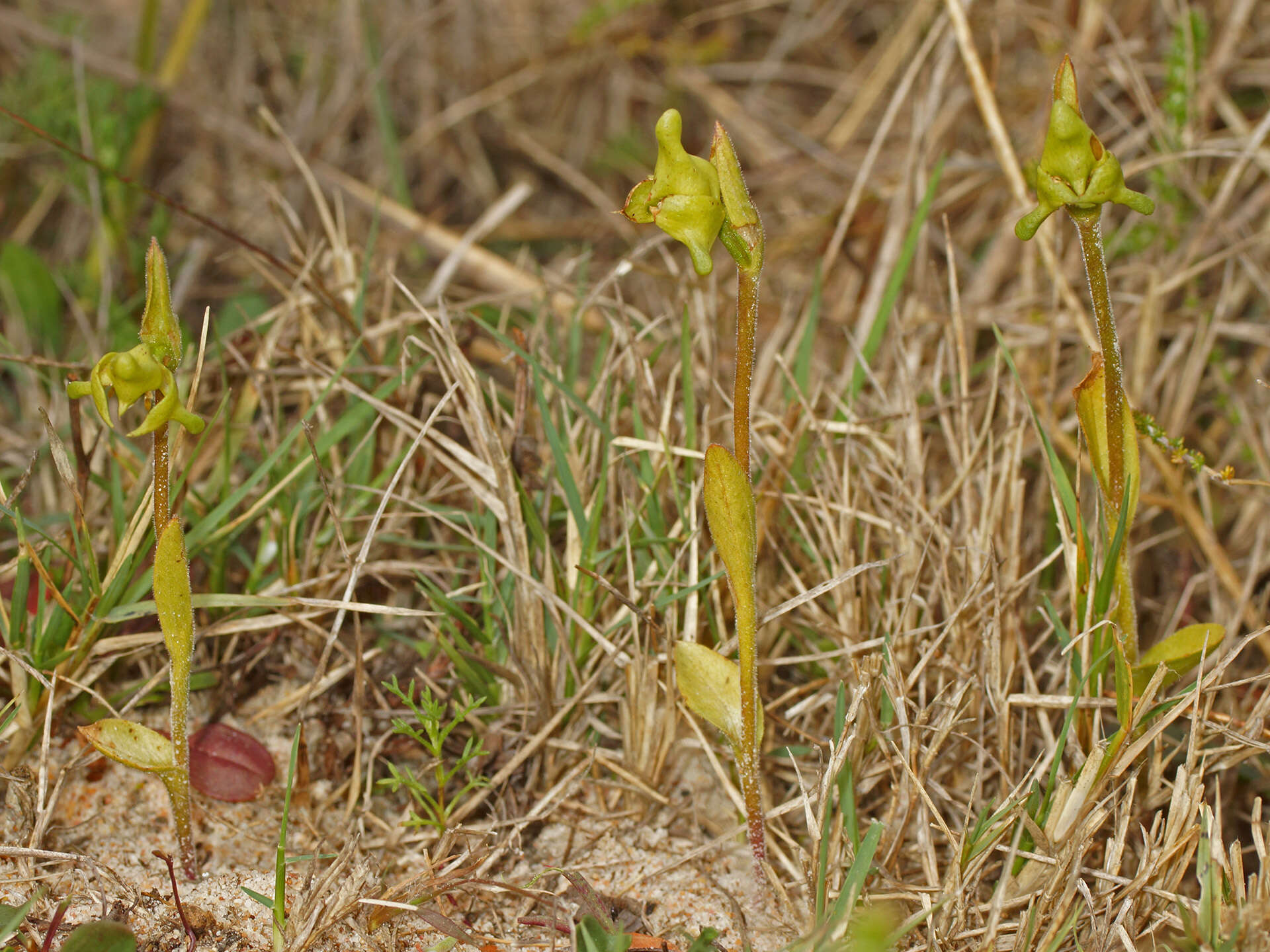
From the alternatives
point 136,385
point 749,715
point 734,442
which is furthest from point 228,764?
point 734,442

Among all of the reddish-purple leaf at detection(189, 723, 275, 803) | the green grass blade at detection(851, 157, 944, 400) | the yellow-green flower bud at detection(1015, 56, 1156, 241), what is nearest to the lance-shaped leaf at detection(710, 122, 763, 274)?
the yellow-green flower bud at detection(1015, 56, 1156, 241)

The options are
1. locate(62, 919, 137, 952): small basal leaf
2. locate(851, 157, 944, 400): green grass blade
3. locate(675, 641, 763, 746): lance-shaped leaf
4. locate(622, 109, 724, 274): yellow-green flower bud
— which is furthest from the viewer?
locate(851, 157, 944, 400): green grass blade

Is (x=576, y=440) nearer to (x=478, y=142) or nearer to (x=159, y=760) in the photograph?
(x=159, y=760)

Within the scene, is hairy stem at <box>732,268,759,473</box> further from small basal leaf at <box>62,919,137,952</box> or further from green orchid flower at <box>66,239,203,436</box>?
small basal leaf at <box>62,919,137,952</box>

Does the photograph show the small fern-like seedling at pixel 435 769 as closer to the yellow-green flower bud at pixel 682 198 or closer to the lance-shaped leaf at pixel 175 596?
the lance-shaped leaf at pixel 175 596

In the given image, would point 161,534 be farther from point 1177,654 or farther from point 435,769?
point 1177,654

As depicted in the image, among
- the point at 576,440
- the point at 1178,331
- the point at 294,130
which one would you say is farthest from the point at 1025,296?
the point at 294,130
